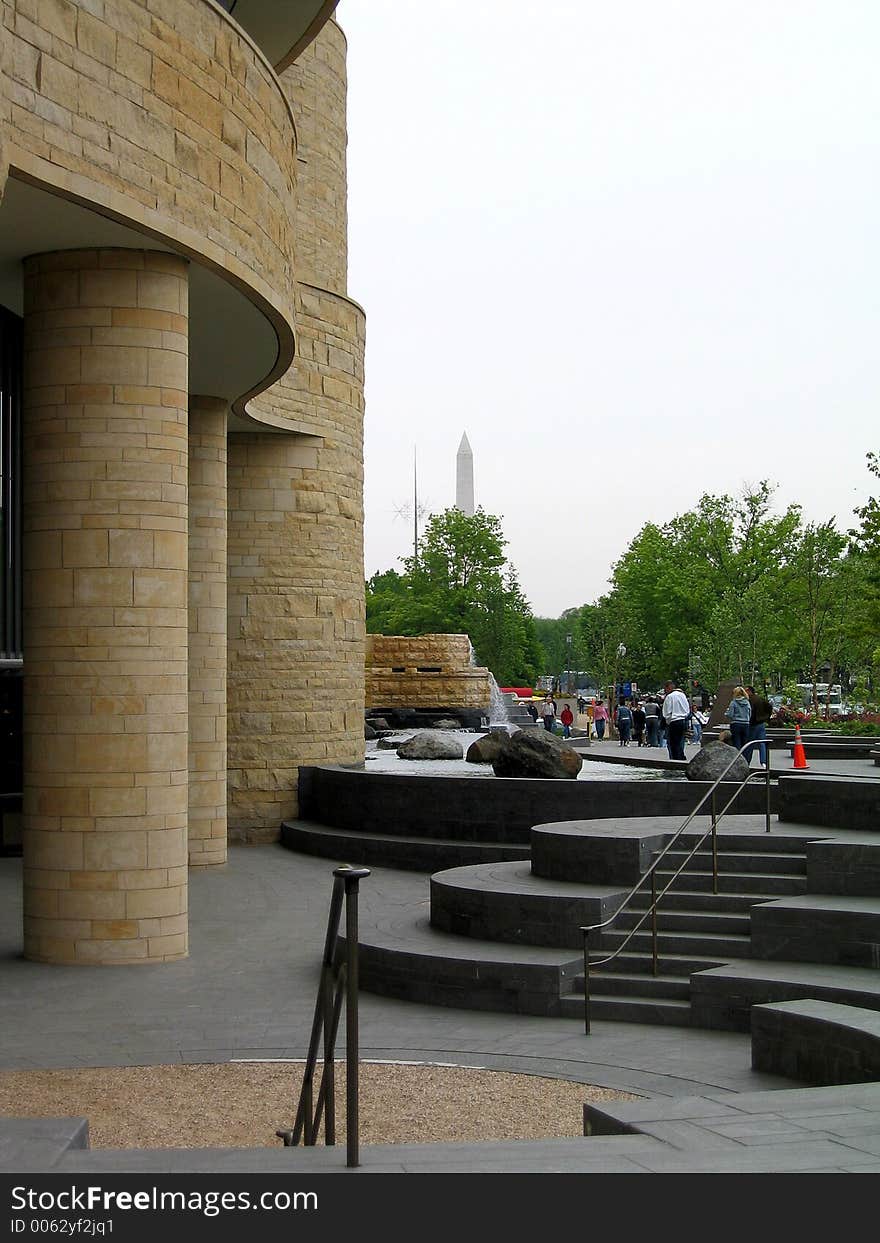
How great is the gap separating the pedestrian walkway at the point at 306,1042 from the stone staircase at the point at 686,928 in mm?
207

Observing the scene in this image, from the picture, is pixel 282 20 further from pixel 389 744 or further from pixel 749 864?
pixel 389 744

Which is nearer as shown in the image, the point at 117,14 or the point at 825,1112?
the point at 825,1112

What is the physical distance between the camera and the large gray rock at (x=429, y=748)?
24328 millimetres

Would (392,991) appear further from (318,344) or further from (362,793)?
(318,344)

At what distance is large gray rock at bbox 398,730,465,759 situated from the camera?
79.8 ft

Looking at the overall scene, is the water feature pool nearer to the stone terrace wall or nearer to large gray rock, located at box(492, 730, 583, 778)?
large gray rock, located at box(492, 730, 583, 778)

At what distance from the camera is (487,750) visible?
22.0 metres

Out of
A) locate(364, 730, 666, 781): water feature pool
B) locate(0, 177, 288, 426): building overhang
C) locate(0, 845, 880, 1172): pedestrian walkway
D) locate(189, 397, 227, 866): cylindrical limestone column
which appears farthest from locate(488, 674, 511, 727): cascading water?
locate(0, 845, 880, 1172): pedestrian walkway

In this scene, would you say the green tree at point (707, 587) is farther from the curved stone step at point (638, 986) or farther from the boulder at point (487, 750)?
the curved stone step at point (638, 986)

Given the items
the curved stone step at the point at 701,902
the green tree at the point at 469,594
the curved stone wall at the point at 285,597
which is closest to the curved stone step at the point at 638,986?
the curved stone step at the point at 701,902

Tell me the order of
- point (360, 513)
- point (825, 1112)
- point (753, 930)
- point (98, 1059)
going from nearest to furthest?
point (825, 1112) < point (98, 1059) < point (753, 930) < point (360, 513)
